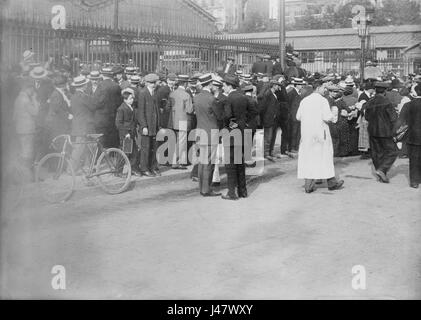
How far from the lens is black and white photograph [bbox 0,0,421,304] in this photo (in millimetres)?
6020

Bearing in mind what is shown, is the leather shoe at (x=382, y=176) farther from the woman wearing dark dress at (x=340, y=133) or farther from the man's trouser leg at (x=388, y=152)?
the woman wearing dark dress at (x=340, y=133)

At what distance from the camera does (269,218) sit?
28.8 feet

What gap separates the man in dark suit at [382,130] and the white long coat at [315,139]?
1.44 m

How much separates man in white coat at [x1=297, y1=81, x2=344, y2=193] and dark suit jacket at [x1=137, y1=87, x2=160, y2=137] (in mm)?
2691

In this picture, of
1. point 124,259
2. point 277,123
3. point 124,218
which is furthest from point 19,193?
point 277,123

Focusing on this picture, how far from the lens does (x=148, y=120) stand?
38.3ft

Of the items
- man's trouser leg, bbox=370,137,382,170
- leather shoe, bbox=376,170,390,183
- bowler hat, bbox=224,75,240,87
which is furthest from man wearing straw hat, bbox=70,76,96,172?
leather shoe, bbox=376,170,390,183

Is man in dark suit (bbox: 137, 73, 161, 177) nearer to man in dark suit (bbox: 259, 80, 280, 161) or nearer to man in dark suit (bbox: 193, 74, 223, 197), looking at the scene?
man in dark suit (bbox: 193, 74, 223, 197)

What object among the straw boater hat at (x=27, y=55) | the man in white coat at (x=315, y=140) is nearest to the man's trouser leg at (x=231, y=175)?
the man in white coat at (x=315, y=140)

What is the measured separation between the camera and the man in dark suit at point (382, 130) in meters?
11.8

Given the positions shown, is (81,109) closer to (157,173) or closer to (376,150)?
(157,173)

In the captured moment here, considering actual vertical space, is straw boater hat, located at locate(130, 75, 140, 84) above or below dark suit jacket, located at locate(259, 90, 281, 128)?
above
